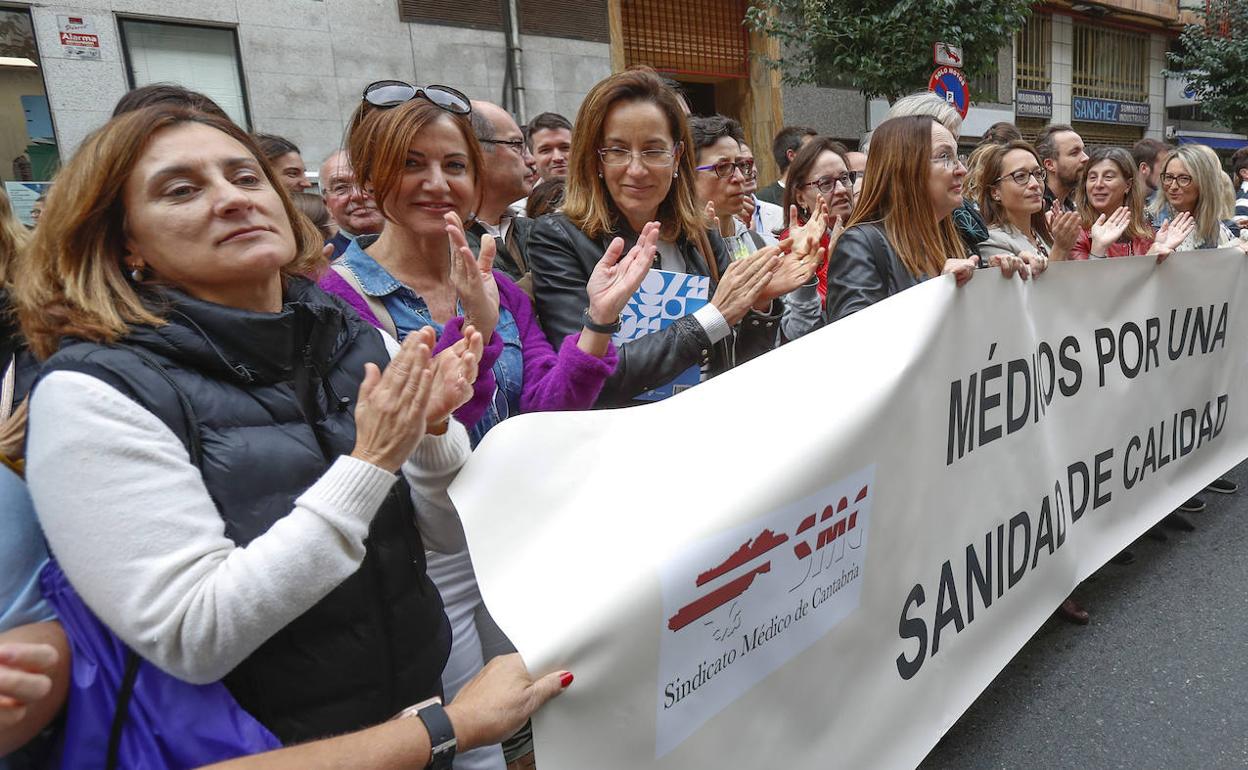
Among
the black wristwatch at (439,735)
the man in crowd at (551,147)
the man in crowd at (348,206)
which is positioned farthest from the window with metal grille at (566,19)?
the black wristwatch at (439,735)

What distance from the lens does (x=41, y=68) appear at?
7.06 m

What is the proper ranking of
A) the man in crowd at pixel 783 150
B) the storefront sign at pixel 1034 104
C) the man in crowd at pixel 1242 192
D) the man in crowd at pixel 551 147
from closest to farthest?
the man in crowd at pixel 551 147 → the man in crowd at pixel 1242 192 → the man in crowd at pixel 783 150 → the storefront sign at pixel 1034 104

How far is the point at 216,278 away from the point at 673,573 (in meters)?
0.93

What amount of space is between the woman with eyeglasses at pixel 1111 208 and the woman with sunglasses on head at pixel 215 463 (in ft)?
12.0

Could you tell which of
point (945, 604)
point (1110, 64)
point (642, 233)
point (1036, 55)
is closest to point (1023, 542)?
point (945, 604)

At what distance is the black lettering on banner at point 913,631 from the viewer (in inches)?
78.8

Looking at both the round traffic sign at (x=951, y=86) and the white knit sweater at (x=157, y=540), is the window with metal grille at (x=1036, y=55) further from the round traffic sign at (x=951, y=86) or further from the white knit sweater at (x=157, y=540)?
the white knit sweater at (x=157, y=540)

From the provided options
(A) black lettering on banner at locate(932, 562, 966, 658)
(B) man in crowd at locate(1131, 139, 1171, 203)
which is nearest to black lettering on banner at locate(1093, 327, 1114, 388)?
(A) black lettering on banner at locate(932, 562, 966, 658)

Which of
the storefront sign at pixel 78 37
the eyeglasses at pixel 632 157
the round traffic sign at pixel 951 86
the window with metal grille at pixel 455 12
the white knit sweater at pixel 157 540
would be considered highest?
the window with metal grille at pixel 455 12

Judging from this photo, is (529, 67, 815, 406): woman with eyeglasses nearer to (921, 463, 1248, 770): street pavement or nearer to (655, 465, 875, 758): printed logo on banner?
(655, 465, 875, 758): printed logo on banner

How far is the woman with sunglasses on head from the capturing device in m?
1.01

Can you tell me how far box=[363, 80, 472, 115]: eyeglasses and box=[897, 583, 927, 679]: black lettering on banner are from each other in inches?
68.1

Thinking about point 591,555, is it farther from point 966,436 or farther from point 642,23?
point 642,23

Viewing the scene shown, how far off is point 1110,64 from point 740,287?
22132 mm
